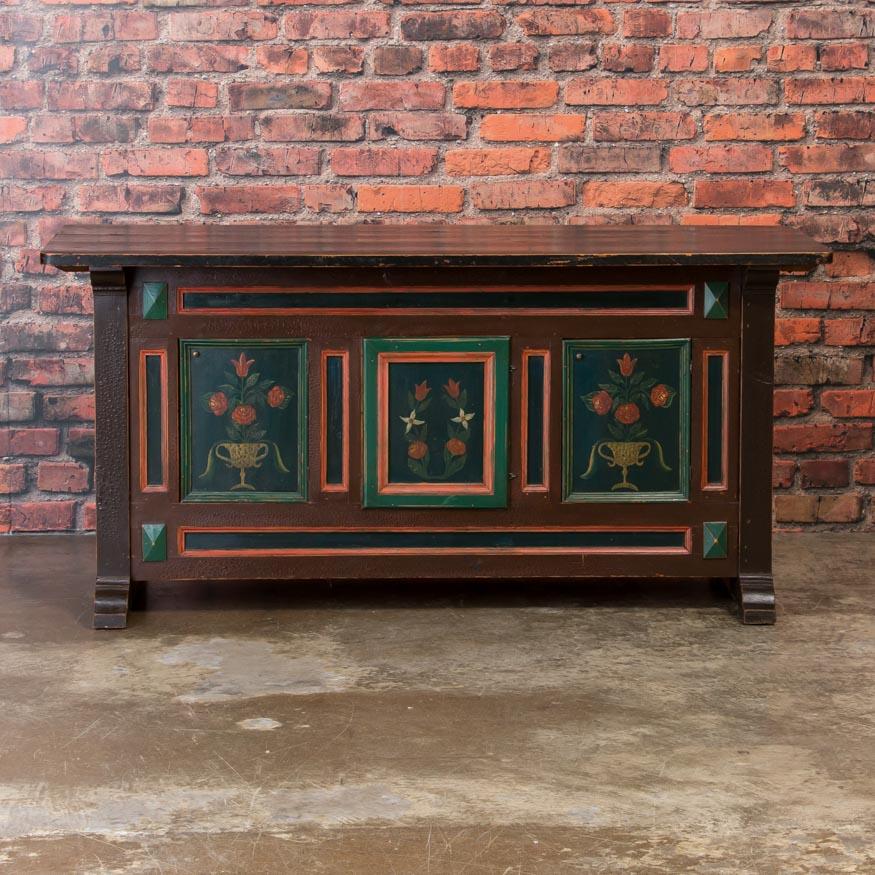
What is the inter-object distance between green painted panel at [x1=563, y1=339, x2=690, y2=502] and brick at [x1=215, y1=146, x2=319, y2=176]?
1322 mm

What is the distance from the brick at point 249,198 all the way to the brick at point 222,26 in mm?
453

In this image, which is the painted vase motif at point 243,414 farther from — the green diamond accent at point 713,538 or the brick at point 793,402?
the brick at point 793,402

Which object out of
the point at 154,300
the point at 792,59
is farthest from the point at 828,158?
the point at 154,300

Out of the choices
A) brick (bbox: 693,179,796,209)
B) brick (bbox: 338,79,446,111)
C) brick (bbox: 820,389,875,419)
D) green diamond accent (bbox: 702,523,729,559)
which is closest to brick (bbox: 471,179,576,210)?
brick (bbox: 338,79,446,111)

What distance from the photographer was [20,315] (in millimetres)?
4164

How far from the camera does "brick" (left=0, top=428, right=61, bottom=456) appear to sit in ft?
13.7

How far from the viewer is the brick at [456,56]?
13.3ft

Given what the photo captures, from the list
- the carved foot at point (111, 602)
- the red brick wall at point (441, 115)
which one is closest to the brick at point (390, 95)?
the red brick wall at point (441, 115)

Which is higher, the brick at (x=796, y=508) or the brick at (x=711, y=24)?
the brick at (x=711, y=24)

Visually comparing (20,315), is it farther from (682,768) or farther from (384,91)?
(682,768)

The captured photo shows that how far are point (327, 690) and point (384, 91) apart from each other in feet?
7.00

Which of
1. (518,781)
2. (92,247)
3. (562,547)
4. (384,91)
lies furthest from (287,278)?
(518,781)

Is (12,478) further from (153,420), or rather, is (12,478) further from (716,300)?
(716,300)

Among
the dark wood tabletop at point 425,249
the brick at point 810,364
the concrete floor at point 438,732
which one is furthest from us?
the brick at point 810,364
